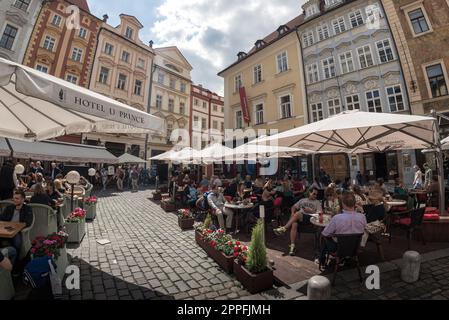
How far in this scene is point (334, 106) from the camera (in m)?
16.9

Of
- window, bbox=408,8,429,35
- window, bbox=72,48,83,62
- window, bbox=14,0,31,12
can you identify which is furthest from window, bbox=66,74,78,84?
window, bbox=408,8,429,35

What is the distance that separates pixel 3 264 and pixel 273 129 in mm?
19278

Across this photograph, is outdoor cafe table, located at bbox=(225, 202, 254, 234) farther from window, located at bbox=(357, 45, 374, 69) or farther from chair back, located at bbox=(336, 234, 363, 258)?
window, located at bbox=(357, 45, 374, 69)

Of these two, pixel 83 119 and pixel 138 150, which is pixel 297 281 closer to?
pixel 83 119

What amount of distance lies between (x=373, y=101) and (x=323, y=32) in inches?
287

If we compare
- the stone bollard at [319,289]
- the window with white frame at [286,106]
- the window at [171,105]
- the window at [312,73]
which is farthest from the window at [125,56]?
the stone bollard at [319,289]

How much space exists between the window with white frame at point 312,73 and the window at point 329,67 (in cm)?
62

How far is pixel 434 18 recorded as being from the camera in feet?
45.3

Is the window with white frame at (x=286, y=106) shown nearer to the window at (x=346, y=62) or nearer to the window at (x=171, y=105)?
the window at (x=346, y=62)

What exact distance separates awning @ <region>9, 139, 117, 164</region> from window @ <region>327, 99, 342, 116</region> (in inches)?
708

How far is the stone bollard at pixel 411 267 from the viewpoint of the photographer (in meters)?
3.40

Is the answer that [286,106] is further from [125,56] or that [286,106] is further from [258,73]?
[125,56]

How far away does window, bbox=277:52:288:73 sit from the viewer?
19600 mm

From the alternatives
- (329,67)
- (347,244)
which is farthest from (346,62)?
(347,244)
